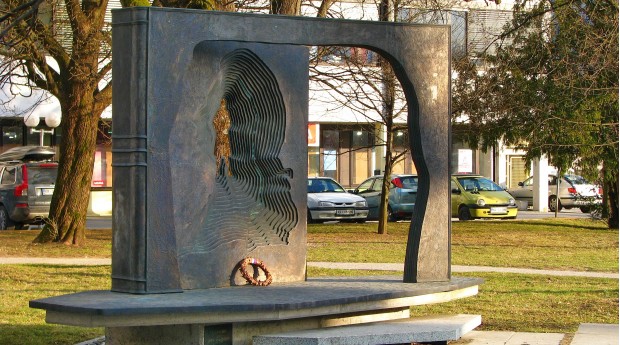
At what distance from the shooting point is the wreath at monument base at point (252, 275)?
355 inches

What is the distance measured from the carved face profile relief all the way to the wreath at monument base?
131mm

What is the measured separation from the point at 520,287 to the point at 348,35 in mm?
6097

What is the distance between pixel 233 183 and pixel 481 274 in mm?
7358

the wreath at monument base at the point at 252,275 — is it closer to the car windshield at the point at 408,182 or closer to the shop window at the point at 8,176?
the shop window at the point at 8,176

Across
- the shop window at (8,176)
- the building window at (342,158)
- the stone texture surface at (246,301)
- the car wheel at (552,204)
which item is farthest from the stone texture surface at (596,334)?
the building window at (342,158)

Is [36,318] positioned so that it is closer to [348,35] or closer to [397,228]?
[348,35]

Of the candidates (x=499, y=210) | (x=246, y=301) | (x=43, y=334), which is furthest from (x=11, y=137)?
(x=246, y=301)

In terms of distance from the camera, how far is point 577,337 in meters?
9.73

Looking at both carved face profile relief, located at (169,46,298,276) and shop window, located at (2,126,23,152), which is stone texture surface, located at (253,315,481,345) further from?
shop window, located at (2,126,23,152)

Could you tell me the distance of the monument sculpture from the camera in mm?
7898

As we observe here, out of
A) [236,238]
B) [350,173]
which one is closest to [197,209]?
[236,238]

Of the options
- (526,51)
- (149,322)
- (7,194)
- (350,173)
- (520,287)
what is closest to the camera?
(149,322)

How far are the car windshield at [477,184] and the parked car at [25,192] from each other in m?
11.8

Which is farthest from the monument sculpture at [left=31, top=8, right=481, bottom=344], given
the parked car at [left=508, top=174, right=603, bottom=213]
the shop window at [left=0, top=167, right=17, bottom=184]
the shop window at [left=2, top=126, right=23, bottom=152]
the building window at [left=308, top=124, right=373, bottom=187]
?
the building window at [left=308, top=124, right=373, bottom=187]
